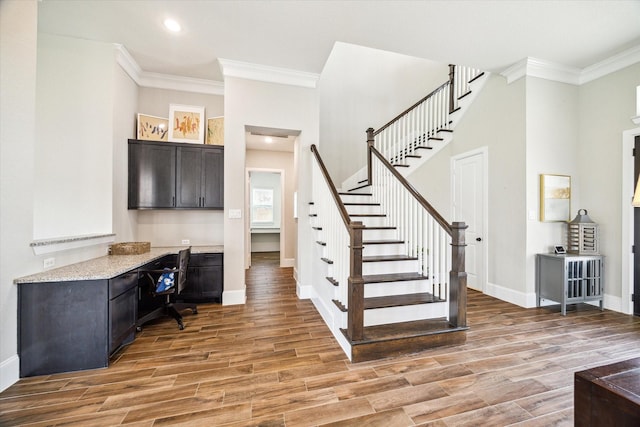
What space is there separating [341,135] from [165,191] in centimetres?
404

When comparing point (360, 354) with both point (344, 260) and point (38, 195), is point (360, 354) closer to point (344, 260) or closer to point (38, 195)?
point (344, 260)

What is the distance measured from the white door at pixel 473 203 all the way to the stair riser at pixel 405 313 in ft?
6.27

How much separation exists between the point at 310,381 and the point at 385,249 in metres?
1.86

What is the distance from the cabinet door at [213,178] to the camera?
3.83 metres

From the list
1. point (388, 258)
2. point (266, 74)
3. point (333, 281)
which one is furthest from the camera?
point (266, 74)

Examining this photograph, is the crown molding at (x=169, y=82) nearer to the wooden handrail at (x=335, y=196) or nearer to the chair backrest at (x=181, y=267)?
the wooden handrail at (x=335, y=196)

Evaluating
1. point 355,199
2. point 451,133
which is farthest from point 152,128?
point 451,133

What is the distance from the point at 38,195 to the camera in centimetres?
281

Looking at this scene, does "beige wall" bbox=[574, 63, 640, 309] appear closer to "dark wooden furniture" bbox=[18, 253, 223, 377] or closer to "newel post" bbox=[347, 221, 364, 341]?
"newel post" bbox=[347, 221, 364, 341]

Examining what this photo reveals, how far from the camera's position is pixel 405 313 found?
2.63 m

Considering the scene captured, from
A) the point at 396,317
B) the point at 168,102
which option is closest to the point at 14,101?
the point at 168,102

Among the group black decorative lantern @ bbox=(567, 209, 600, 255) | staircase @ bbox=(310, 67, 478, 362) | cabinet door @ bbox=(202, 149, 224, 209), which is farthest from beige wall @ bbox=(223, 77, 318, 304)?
black decorative lantern @ bbox=(567, 209, 600, 255)

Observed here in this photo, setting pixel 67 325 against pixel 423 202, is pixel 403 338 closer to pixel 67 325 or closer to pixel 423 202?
pixel 423 202

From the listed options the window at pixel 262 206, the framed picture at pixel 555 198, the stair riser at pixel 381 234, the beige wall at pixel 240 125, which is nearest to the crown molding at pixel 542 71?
the framed picture at pixel 555 198
